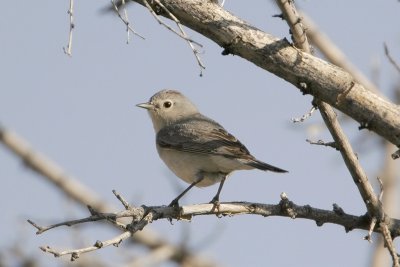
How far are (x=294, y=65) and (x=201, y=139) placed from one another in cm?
329

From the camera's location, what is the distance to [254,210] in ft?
18.1

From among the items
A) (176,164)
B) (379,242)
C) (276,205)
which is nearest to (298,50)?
(276,205)

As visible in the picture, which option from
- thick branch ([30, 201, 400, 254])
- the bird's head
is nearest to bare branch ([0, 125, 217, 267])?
the bird's head

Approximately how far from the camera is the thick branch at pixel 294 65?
175 inches

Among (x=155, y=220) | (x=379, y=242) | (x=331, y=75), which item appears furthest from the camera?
(x=379, y=242)

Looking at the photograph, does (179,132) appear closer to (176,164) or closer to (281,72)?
(176,164)

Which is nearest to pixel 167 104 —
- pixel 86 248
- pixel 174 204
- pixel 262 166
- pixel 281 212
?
pixel 262 166

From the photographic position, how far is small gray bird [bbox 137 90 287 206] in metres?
7.08

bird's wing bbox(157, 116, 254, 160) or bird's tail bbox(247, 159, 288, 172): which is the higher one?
bird's wing bbox(157, 116, 254, 160)

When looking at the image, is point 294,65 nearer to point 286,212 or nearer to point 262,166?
point 286,212

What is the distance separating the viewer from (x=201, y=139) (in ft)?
25.3

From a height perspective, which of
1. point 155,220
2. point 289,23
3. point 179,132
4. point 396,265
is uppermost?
point 179,132

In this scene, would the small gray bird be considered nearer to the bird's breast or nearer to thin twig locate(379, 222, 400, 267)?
the bird's breast

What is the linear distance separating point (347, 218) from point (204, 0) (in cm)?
194
